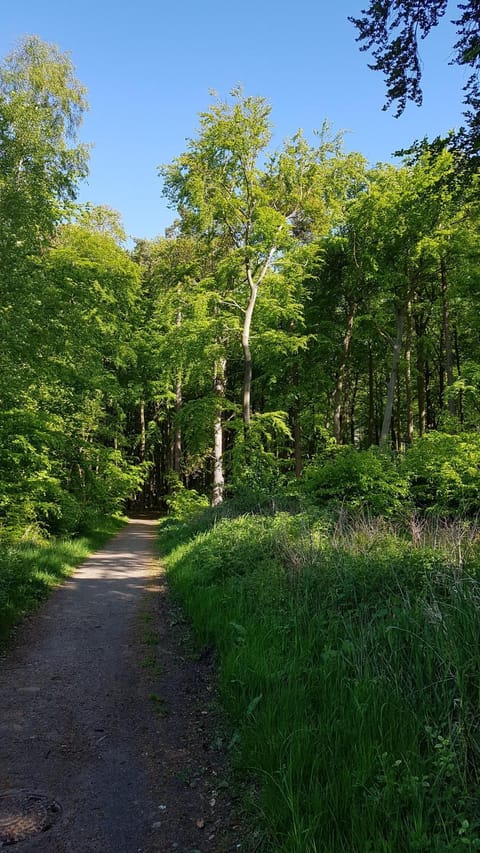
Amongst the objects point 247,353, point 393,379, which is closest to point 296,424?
point 393,379

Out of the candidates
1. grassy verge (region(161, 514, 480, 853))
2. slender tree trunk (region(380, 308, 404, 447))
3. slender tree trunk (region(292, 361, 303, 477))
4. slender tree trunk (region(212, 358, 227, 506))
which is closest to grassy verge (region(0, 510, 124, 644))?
grassy verge (region(161, 514, 480, 853))

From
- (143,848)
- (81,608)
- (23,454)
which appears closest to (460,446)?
(81,608)

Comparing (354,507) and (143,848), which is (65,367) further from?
(143,848)

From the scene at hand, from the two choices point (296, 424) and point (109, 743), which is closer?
point (109, 743)

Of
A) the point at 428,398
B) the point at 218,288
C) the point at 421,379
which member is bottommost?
the point at 428,398

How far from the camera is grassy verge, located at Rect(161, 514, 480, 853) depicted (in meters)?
2.34

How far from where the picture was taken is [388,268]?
18.8m

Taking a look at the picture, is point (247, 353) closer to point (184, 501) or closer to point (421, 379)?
point (184, 501)

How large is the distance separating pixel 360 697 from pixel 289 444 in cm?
2894

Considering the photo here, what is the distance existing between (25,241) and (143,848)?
9002 millimetres

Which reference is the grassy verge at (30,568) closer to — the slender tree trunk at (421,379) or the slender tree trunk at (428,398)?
the slender tree trunk at (421,379)

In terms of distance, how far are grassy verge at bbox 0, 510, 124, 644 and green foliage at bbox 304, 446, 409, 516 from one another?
19.6ft

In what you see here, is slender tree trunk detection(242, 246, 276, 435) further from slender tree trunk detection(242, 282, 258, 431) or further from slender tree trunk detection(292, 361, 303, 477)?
slender tree trunk detection(292, 361, 303, 477)

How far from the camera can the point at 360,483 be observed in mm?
11625
